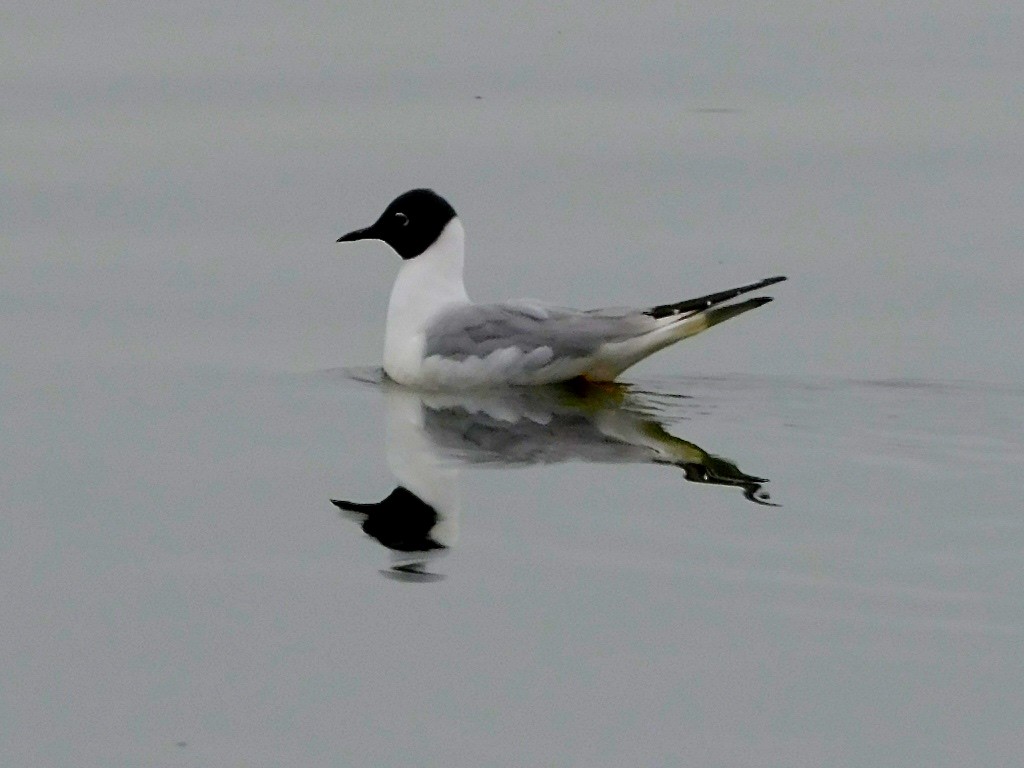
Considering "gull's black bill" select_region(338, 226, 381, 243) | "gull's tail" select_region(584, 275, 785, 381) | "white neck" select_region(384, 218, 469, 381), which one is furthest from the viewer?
"gull's black bill" select_region(338, 226, 381, 243)

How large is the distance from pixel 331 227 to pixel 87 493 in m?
5.01

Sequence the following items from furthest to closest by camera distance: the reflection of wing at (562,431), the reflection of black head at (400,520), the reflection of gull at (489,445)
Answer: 1. the reflection of wing at (562,431)
2. the reflection of gull at (489,445)
3. the reflection of black head at (400,520)

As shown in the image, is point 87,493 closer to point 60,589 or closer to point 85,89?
point 60,589

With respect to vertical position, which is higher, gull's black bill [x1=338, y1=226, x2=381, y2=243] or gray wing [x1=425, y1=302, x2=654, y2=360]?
gull's black bill [x1=338, y1=226, x2=381, y2=243]

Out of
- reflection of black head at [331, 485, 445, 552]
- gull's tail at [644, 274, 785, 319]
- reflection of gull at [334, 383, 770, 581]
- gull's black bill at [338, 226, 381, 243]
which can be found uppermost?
gull's black bill at [338, 226, 381, 243]

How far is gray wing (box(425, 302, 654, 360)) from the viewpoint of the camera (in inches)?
441

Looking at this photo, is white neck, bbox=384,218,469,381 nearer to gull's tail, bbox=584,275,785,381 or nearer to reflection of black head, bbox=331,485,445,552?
gull's tail, bbox=584,275,785,381

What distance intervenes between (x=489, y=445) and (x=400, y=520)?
1.30m

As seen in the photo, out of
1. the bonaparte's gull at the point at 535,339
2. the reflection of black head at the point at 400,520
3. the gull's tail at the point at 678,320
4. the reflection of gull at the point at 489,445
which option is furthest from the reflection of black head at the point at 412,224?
the reflection of black head at the point at 400,520

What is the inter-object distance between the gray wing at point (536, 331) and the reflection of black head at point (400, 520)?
2.21 m

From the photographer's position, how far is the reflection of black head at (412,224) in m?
12.1

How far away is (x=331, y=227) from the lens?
1378cm

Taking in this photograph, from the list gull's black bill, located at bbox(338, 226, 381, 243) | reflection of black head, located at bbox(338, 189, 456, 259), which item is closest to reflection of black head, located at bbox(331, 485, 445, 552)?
reflection of black head, located at bbox(338, 189, 456, 259)

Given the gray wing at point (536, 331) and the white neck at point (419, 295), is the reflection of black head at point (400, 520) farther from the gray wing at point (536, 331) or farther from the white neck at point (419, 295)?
the white neck at point (419, 295)
